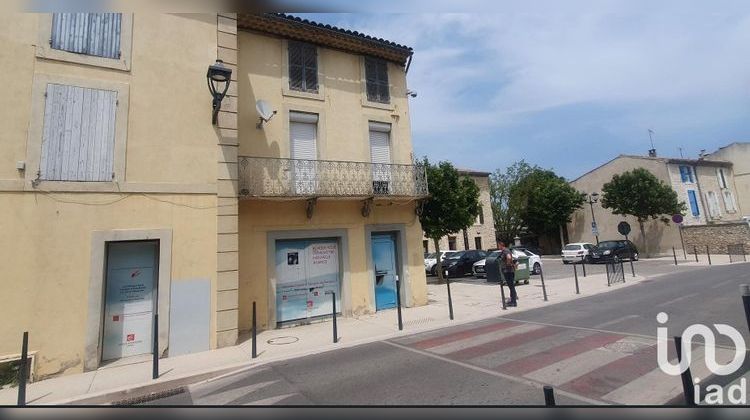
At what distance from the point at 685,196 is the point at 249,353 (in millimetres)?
34896

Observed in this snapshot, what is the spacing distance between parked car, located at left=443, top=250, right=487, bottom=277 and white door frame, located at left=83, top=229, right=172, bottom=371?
51.8 feet

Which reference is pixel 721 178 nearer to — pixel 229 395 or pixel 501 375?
pixel 501 375

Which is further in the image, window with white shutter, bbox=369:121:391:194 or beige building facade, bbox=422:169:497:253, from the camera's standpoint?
beige building facade, bbox=422:169:497:253

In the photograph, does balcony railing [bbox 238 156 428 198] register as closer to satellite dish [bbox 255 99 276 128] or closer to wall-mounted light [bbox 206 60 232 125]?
satellite dish [bbox 255 99 276 128]

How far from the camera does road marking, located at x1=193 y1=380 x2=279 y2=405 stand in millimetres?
4801

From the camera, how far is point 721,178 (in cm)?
2942

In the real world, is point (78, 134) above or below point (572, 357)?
above

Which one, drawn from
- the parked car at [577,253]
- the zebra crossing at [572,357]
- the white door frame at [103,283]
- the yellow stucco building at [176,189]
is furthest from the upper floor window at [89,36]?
the parked car at [577,253]

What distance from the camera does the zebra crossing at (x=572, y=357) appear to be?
173 inches

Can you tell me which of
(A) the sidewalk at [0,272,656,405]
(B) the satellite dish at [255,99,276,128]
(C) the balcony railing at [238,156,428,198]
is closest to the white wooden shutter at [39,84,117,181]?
(C) the balcony railing at [238,156,428,198]

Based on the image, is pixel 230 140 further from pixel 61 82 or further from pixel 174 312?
pixel 174 312

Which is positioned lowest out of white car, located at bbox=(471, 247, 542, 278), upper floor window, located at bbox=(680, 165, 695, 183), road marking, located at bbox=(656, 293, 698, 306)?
road marking, located at bbox=(656, 293, 698, 306)

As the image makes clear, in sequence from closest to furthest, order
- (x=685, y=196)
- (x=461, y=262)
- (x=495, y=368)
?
(x=495, y=368) < (x=461, y=262) < (x=685, y=196)

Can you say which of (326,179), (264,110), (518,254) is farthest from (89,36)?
(518,254)
